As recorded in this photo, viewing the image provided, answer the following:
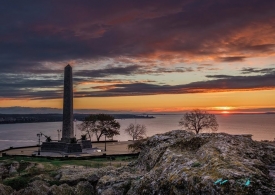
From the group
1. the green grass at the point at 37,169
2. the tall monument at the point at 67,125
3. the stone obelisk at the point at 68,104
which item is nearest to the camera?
the green grass at the point at 37,169

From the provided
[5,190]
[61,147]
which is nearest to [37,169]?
[5,190]

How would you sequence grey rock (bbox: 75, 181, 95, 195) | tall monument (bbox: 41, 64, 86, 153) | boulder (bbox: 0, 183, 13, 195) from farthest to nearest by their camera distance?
tall monument (bbox: 41, 64, 86, 153)
boulder (bbox: 0, 183, 13, 195)
grey rock (bbox: 75, 181, 95, 195)

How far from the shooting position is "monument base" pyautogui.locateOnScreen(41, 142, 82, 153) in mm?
63153

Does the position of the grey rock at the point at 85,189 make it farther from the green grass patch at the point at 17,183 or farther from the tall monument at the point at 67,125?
the tall monument at the point at 67,125

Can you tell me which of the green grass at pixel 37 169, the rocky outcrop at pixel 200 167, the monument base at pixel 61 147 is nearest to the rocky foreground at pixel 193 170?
the rocky outcrop at pixel 200 167

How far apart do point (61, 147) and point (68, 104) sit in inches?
399

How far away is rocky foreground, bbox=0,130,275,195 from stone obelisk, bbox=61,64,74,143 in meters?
52.4

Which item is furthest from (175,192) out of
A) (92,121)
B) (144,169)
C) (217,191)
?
(92,121)

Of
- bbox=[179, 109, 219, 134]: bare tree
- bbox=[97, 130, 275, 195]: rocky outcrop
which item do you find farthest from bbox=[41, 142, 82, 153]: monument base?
bbox=[97, 130, 275, 195]: rocky outcrop

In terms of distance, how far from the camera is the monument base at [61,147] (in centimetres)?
6315

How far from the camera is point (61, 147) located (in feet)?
214

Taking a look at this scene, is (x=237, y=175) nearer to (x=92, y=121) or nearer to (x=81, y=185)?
(x=81, y=185)

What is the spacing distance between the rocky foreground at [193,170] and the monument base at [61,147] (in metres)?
52.9

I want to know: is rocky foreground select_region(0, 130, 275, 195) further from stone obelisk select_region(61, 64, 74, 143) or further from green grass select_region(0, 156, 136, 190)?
stone obelisk select_region(61, 64, 74, 143)
